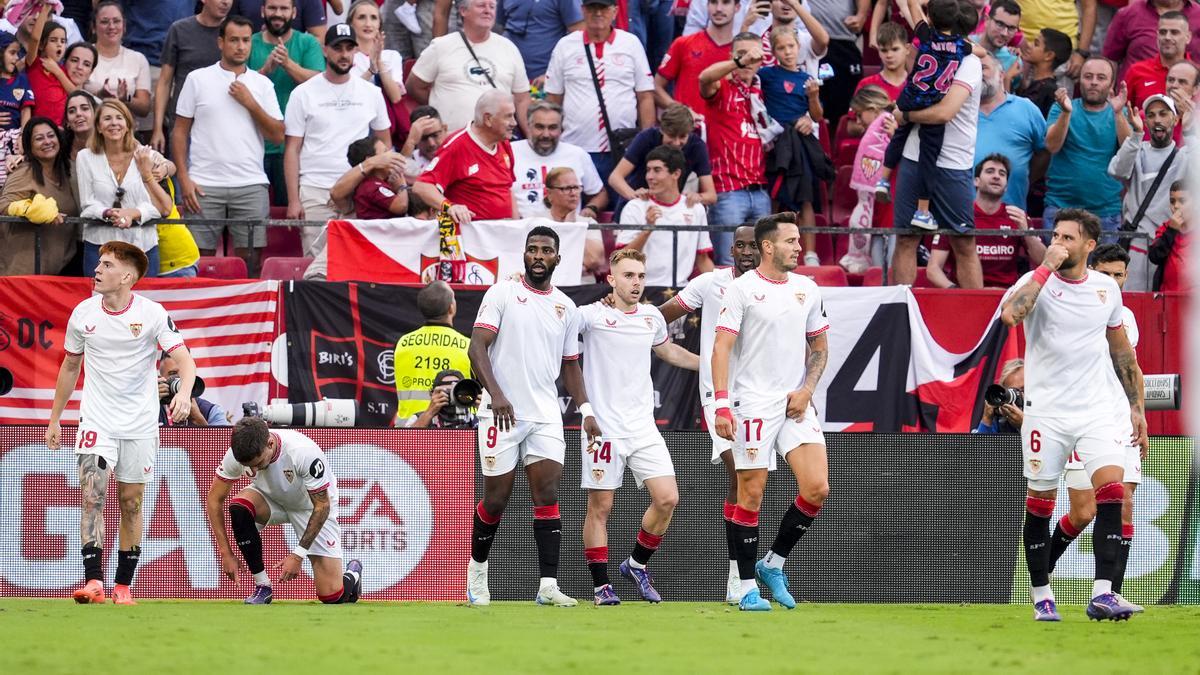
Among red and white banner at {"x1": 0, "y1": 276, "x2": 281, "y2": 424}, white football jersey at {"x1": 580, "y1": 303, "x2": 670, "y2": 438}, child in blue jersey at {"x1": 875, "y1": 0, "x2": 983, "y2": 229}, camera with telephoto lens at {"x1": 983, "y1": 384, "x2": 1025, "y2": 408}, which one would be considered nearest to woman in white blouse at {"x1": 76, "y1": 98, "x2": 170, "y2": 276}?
red and white banner at {"x1": 0, "y1": 276, "x2": 281, "y2": 424}

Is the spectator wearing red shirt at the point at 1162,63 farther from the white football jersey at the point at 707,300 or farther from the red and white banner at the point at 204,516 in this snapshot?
the red and white banner at the point at 204,516

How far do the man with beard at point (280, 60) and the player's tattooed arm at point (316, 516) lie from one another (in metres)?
5.54

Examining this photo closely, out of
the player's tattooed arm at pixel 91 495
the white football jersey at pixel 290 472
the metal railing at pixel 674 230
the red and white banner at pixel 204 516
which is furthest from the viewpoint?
the metal railing at pixel 674 230

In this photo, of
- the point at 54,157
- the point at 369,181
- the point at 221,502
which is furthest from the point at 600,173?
the point at 221,502

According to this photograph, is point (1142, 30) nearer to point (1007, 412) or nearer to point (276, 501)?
point (1007, 412)

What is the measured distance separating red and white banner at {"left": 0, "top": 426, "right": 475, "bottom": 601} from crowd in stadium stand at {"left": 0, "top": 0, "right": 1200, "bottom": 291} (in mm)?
2324

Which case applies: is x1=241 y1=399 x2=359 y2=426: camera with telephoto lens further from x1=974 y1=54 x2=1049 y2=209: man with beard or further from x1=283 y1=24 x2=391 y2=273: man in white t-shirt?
x1=974 y1=54 x2=1049 y2=209: man with beard

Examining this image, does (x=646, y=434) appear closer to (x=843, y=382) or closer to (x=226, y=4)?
(x=843, y=382)

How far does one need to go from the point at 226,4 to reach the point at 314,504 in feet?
21.3

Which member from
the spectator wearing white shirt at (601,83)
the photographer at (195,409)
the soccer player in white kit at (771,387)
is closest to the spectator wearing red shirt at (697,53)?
the spectator wearing white shirt at (601,83)

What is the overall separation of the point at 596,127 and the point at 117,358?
6.86 meters

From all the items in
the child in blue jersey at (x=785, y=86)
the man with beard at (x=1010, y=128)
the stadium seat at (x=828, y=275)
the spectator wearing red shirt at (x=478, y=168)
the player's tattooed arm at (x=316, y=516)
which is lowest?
the player's tattooed arm at (x=316, y=516)

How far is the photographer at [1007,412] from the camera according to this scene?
12.8 meters

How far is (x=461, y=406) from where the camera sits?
12672mm
